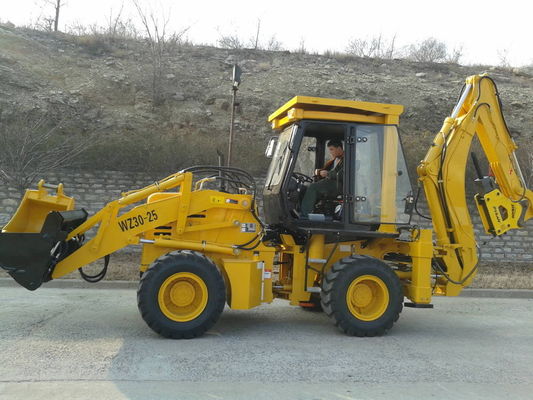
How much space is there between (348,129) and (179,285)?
284 cm

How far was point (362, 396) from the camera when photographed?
165 inches

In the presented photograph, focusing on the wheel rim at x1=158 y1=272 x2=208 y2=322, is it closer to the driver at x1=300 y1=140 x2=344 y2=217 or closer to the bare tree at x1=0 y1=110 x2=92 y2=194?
the driver at x1=300 y1=140 x2=344 y2=217

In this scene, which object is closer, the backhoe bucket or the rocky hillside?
the backhoe bucket

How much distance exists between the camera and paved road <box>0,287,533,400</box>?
169 inches

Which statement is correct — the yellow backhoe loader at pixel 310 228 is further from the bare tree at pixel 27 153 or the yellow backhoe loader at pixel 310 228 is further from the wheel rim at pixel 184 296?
the bare tree at pixel 27 153

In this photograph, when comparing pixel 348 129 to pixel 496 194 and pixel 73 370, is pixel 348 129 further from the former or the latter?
pixel 73 370

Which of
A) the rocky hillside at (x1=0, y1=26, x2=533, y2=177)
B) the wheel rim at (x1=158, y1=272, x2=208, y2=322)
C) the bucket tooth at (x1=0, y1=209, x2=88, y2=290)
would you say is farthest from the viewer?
the rocky hillside at (x1=0, y1=26, x2=533, y2=177)

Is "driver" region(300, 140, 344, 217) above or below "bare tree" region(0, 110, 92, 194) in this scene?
below

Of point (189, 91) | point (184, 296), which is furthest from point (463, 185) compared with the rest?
point (189, 91)

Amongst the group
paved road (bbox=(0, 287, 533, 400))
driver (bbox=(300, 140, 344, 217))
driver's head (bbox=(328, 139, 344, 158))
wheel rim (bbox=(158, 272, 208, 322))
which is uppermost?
driver's head (bbox=(328, 139, 344, 158))

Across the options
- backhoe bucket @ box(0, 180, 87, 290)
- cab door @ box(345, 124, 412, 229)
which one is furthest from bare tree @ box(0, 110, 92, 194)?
cab door @ box(345, 124, 412, 229)

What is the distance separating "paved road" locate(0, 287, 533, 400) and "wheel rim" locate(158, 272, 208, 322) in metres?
0.33

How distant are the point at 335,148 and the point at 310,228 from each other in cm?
119

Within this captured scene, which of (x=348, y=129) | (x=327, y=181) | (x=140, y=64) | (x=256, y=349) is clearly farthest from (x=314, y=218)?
(x=140, y=64)
